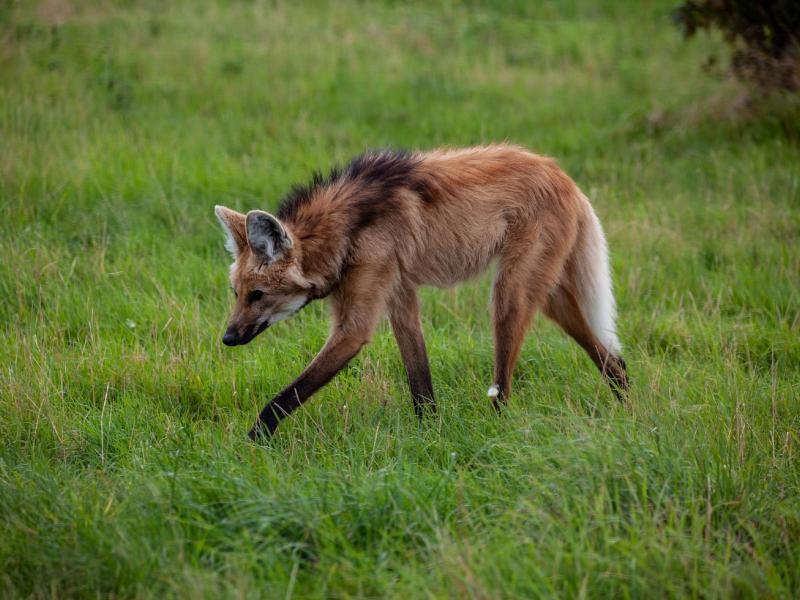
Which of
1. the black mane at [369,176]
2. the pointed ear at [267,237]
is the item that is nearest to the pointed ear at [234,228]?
the pointed ear at [267,237]

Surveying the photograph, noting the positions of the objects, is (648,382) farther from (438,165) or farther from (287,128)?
(287,128)

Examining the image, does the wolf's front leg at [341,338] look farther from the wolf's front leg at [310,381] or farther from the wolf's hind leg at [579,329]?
the wolf's hind leg at [579,329]

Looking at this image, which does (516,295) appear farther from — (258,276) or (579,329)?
(258,276)

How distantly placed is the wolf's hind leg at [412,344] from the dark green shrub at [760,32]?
16.8 ft

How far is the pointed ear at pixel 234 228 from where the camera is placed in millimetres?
3314

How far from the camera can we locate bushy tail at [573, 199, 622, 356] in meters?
3.78

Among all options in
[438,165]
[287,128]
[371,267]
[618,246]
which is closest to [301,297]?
[371,267]

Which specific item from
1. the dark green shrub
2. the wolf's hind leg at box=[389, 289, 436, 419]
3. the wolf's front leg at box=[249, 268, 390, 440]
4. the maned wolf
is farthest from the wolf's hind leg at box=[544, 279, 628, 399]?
the dark green shrub

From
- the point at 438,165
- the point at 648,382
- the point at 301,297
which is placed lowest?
the point at 648,382

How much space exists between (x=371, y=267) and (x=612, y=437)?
52.0 inches

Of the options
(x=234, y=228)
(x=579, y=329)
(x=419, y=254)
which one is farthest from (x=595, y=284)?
(x=234, y=228)

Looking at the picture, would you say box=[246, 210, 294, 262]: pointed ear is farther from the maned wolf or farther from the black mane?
the black mane

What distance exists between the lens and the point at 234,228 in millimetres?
3320

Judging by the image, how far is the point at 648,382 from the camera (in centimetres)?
349
